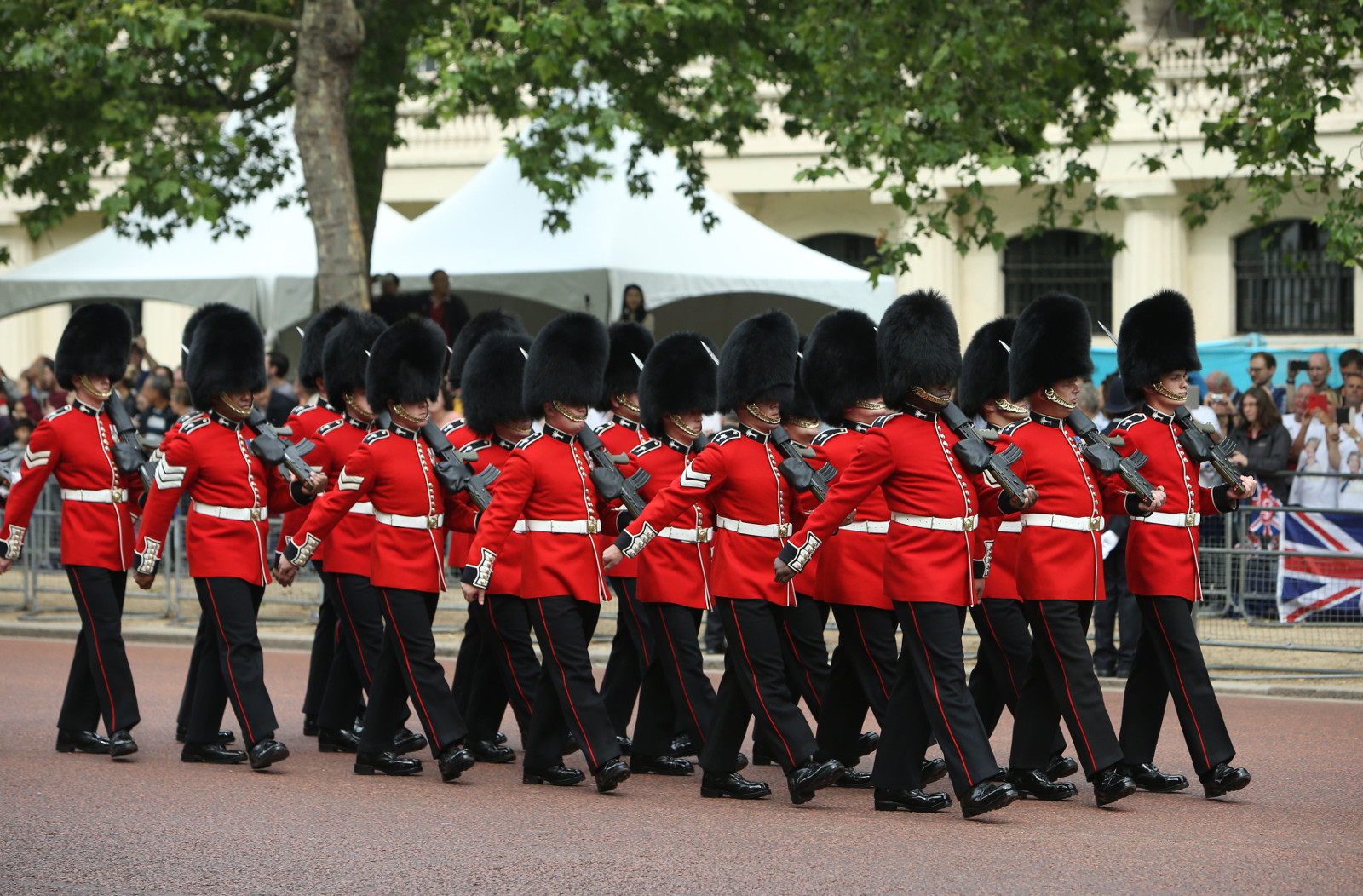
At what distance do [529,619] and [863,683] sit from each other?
128 cm

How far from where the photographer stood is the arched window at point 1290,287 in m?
21.0

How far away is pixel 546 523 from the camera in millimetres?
6973

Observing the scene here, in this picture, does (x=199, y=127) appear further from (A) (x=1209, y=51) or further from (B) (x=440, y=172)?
(B) (x=440, y=172)

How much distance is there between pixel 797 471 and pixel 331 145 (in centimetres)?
754

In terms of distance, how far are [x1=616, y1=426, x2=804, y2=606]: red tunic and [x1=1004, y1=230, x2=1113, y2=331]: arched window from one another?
15.9 metres

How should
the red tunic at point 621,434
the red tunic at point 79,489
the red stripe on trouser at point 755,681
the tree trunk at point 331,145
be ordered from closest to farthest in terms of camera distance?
the red stripe on trouser at point 755,681 → the red tunic at point 79,489 → the red tunic at point 621,434 → the tree trunk at point 331,145

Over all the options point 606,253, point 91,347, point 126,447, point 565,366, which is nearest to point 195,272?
point 606,253

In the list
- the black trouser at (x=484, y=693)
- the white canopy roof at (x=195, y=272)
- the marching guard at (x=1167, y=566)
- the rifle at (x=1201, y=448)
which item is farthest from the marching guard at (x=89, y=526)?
the white canopy roof at (x=195, y=272)

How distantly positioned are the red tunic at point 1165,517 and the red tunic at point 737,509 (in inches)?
50.3

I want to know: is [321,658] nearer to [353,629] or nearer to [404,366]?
[353,629]

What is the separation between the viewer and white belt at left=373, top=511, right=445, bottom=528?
7270mm

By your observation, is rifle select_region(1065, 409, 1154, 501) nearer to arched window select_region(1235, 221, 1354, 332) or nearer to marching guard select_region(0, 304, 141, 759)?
marching guard select_region(0, 304, 141, 759)

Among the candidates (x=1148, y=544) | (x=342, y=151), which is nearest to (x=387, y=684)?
(x=1148, y=544)

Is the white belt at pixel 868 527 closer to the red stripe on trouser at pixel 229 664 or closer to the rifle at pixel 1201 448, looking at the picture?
the rifle at pixel 1201 448
